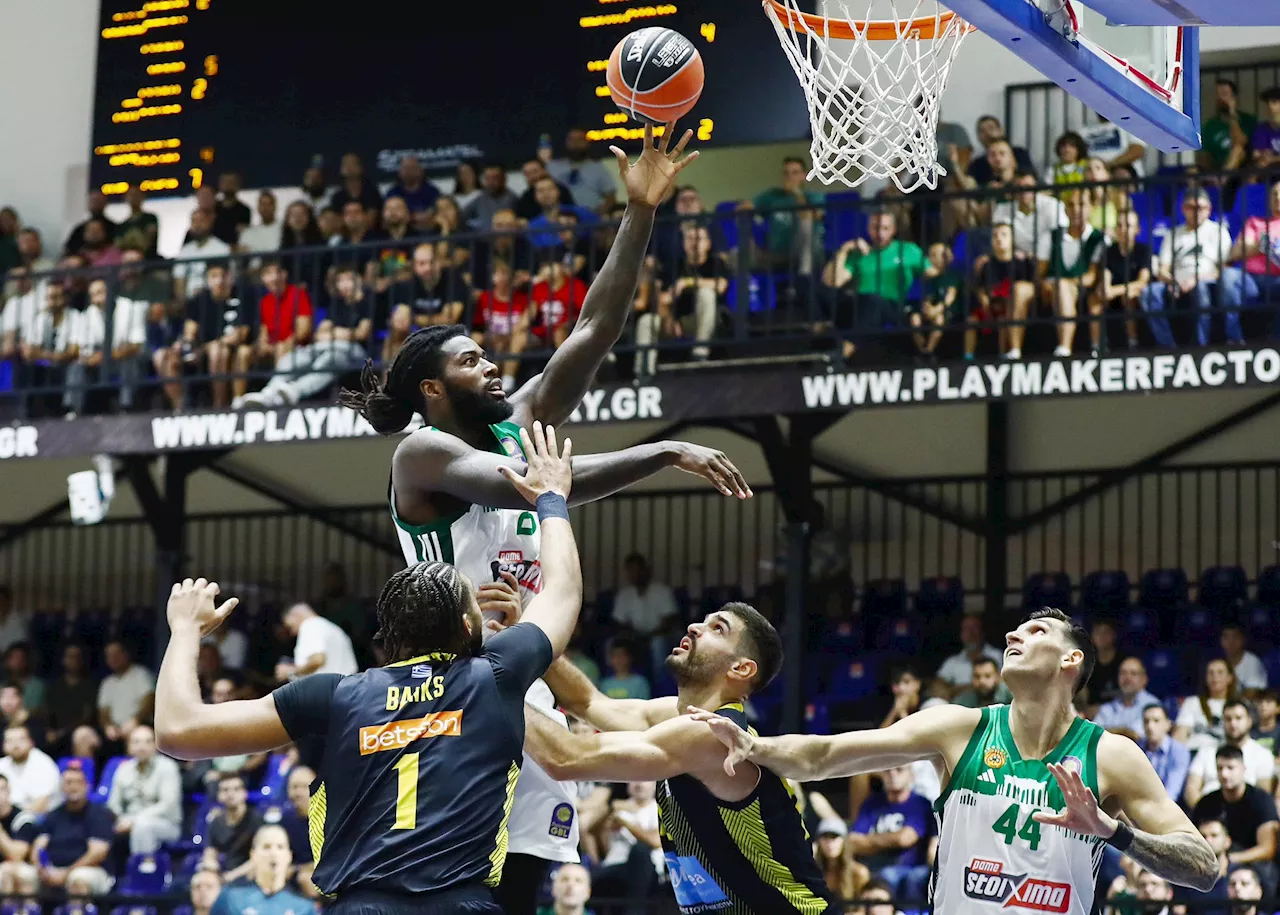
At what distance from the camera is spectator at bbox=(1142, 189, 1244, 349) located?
474 inches

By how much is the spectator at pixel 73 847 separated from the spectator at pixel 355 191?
4.58 m

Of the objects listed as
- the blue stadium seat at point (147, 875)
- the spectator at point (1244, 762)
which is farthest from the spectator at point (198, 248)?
the spectator at point (1244, 762)

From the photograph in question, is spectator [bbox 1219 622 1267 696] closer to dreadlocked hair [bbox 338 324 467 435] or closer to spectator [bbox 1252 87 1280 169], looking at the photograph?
spectator [bbox 1252 87 1280 169]

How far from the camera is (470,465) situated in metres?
5.52

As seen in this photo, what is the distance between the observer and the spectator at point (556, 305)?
13.3 meters

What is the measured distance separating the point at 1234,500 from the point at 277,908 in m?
7.21

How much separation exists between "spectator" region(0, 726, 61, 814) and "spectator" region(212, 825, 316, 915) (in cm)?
237

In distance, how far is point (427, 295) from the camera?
1386cm

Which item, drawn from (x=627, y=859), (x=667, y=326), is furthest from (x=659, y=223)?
(x=627, y=859)

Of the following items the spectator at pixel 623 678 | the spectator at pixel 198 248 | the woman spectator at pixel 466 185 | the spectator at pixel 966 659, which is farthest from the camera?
the spectator at pixel 198 248

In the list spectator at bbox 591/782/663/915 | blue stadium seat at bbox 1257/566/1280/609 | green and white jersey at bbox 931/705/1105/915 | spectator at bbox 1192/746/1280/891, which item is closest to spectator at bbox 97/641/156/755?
spectator at bbox 591/782/663/915

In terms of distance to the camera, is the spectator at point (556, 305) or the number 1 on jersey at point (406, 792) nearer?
the number 1 on jersey at point (406, 792)

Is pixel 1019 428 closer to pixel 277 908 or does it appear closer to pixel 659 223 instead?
pixel 659 223

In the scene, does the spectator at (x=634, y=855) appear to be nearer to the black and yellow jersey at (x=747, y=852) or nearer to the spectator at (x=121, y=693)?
the spectator at (x=121, y=693)
